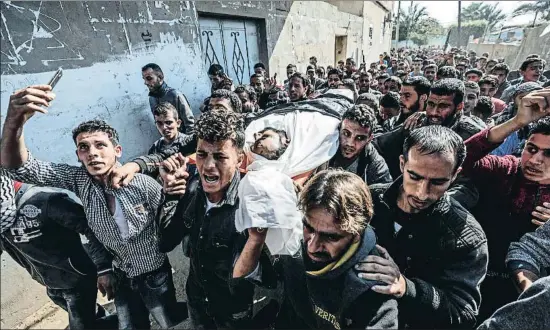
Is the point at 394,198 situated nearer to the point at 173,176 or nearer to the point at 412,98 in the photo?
the point at 173,176

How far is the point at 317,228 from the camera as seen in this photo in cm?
115

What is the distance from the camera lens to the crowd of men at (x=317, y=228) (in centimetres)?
114

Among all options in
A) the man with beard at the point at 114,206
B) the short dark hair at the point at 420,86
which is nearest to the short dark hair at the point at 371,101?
the short dark hair at the point at 420,86

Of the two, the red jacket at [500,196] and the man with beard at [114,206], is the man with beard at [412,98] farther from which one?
the man with beard at [114,206]

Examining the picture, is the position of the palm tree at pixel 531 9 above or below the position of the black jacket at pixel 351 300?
above

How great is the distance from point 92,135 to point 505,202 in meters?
2.39

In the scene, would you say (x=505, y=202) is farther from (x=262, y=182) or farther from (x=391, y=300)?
(x=262, y=182)

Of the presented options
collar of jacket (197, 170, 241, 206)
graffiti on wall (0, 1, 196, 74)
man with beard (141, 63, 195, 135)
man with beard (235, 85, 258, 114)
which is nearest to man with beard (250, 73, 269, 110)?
man with beard (235, 85, 258, 114)

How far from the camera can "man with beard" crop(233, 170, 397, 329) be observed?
1.05 metres

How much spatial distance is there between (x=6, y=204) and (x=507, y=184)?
2863 millimetres

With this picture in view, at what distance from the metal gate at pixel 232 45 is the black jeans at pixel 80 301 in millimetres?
4645

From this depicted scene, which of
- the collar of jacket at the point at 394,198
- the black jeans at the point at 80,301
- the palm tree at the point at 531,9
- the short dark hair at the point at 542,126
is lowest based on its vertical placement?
the black jeans at the point at 80,301

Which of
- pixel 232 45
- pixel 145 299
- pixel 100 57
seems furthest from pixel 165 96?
pixel 232 45

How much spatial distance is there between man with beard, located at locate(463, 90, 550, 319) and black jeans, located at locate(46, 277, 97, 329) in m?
2.52
